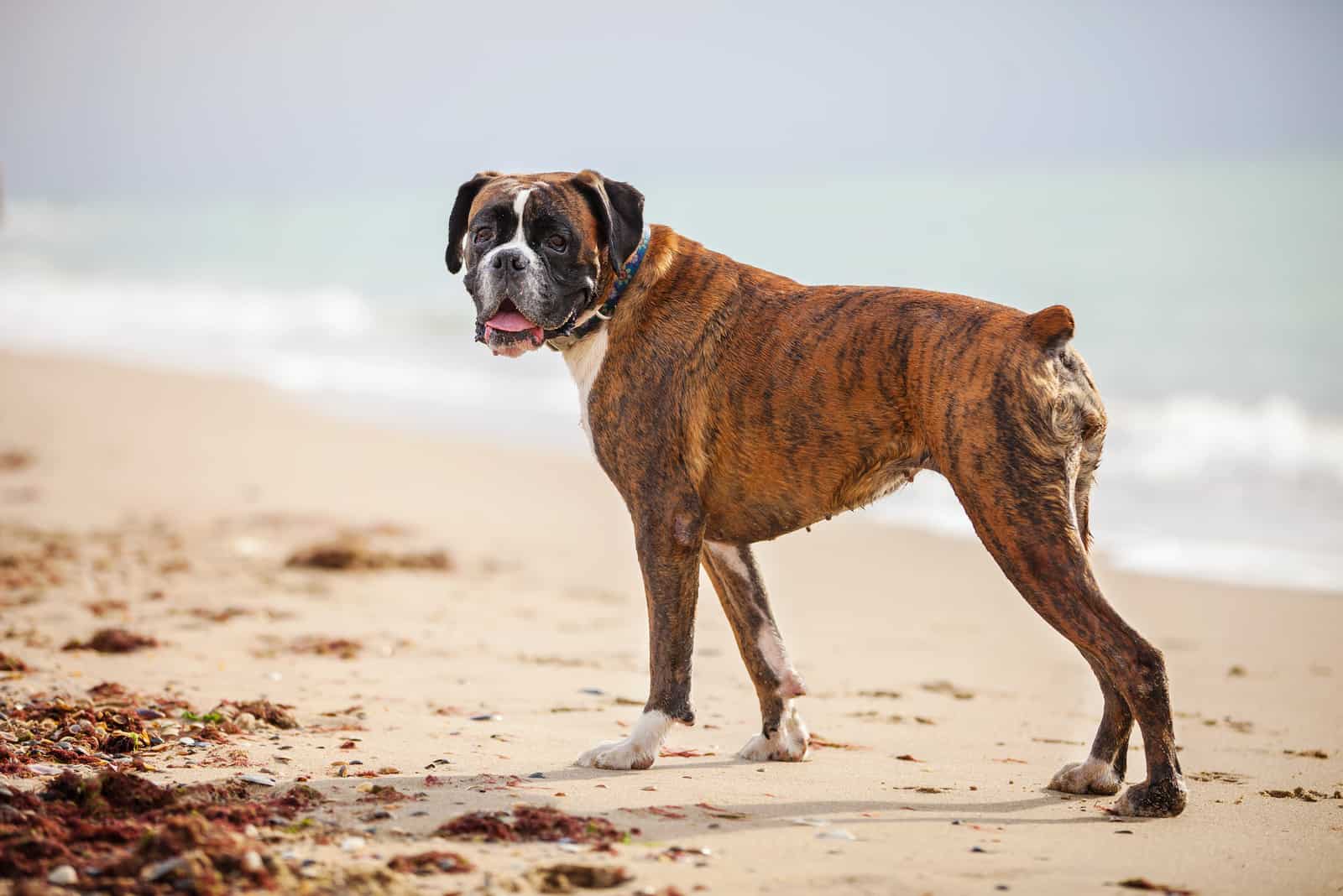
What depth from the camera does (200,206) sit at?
7119 cm

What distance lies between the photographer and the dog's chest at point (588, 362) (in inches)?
201

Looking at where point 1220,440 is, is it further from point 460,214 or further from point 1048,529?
point 460,214

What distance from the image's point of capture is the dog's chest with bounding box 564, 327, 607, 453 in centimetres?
510

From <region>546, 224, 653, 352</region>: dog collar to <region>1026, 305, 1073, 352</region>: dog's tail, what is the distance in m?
1.47

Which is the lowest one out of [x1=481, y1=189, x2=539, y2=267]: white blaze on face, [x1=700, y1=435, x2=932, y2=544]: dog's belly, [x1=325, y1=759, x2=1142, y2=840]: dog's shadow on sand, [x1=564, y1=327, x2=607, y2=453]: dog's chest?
[x1=325, y1=759, x2=1142, y2=840]: dog's shadow on sand

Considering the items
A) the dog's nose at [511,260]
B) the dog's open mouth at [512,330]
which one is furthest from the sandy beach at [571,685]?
the dog's nose at [511,260]

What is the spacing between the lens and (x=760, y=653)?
17.9 ft

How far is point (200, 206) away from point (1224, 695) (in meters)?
70.9

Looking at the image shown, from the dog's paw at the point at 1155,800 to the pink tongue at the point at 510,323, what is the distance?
2593 mm

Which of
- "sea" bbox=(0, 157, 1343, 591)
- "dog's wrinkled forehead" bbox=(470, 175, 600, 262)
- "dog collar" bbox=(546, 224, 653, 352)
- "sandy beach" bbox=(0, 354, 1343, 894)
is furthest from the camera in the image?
"sea" bbox=(0, 157, 1343, 591)

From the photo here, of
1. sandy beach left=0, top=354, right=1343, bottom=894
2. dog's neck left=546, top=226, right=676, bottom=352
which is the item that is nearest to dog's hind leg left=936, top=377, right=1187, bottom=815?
sandy beach left=0, top=354, right=1343, bottom=894

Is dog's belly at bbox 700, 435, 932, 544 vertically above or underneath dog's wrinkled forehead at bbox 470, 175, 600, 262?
underneath

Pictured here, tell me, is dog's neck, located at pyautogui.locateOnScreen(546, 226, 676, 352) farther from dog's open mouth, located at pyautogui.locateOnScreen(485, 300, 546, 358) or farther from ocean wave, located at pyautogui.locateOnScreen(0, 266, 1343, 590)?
ocean wave, located at pyautogui.locateOnScreen(0, 266, 1343, 590)

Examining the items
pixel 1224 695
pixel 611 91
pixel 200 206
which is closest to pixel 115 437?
pixel 1224 695
